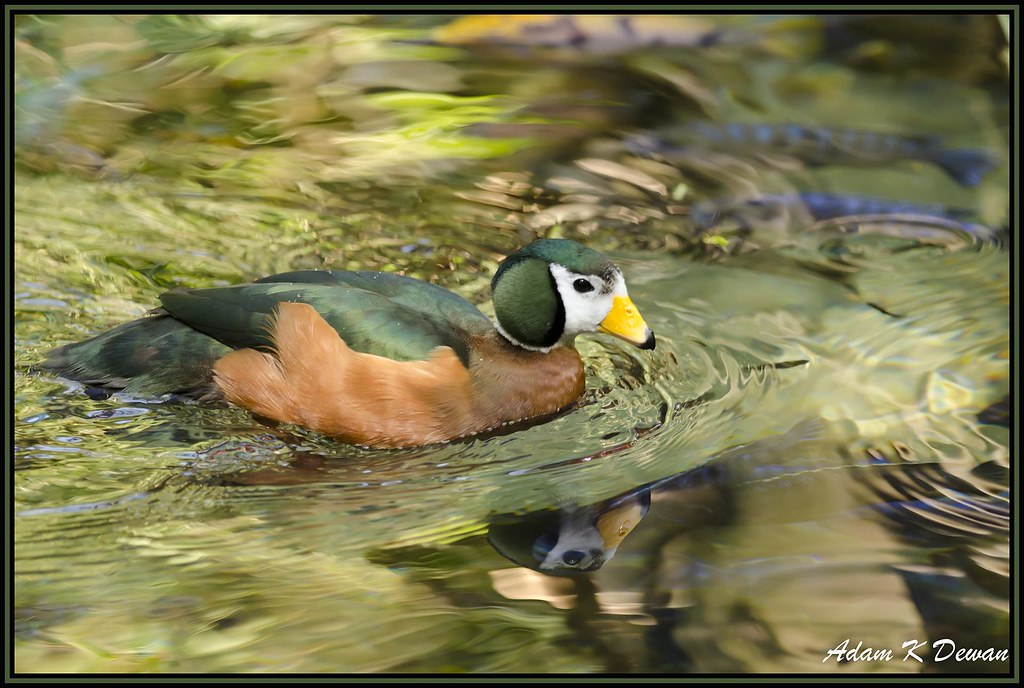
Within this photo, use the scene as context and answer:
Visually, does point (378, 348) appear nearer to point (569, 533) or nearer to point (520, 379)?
point (520, 379)

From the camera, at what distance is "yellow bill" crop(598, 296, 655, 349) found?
609 cm

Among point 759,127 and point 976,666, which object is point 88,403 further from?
point 759,127

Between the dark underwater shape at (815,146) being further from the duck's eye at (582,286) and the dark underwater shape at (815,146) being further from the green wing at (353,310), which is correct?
the green wing at (353,310)

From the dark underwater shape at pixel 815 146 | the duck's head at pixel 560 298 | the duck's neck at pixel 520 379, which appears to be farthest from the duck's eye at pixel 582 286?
the dark underwater shape at pixel 815 146

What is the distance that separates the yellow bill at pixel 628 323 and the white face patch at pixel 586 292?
0.03 m

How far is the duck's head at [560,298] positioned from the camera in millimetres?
6109

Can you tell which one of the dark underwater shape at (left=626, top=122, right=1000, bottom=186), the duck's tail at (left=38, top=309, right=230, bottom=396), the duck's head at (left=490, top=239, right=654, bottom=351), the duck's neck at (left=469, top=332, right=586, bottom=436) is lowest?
the duck's neck at (left=469, top=332, right=586, bottom=436)

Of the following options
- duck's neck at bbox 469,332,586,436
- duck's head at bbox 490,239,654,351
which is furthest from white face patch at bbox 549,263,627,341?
duck's neck at bbox 469,332,586,436

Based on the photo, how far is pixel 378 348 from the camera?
589cm

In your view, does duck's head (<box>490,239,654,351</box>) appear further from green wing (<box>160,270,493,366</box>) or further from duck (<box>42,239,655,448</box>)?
green wing (<box>160,270,493,366</box>)

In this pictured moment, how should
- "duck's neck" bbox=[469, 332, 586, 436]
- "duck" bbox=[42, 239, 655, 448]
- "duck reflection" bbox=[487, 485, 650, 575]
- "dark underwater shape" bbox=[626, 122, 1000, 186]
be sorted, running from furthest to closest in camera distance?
"dark underwater shape" bbox=[626, 122, 1000, 186] → "duck's neck" bbox=[469, 332, 586, 436] → "duck" bbox=[42, 239, 655, 448] → "duck reflection" bbox=[487, 485, 650, 575]
